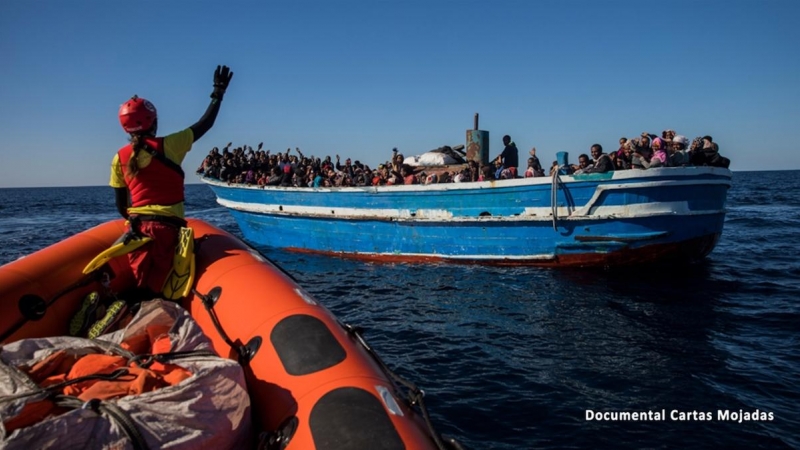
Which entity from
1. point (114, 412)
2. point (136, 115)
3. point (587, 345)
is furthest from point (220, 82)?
point (587, 345)

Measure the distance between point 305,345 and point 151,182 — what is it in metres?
2.25

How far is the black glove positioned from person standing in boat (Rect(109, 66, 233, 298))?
6.7 inches

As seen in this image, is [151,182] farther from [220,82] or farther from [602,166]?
[602,166]

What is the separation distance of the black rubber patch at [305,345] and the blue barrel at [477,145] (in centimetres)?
1199

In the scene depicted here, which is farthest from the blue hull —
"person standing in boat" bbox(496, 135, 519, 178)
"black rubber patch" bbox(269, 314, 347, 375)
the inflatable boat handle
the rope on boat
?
the rope on boat

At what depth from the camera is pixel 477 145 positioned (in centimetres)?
1467

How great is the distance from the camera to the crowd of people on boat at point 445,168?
10.8 m

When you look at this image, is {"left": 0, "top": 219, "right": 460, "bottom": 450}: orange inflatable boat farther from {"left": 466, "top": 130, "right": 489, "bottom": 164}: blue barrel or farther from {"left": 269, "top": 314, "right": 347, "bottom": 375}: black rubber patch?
{"left": 466, "top": 130, "right": 489, "bottom": 164}: blue barrel

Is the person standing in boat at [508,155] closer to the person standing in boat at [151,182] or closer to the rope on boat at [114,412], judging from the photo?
the person standing in boat at [151,182]

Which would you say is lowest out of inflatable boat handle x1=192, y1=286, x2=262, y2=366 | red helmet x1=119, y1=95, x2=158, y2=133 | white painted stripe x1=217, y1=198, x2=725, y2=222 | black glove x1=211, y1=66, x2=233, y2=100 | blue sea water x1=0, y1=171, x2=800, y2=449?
blue sea water x1=0, y1=171, x2=800, y2=449

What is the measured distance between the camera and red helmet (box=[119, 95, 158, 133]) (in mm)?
4016

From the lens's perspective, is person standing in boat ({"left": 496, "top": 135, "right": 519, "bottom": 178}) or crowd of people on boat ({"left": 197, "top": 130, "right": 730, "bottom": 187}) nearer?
crowd of people on boat ({"left": 197, "top": 130, "right": 730, "bottom": 187})

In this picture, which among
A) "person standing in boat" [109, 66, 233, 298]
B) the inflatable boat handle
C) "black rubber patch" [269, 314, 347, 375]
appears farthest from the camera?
"person standing in boat" [109, 66, 233, 298]

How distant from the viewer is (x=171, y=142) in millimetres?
4234
